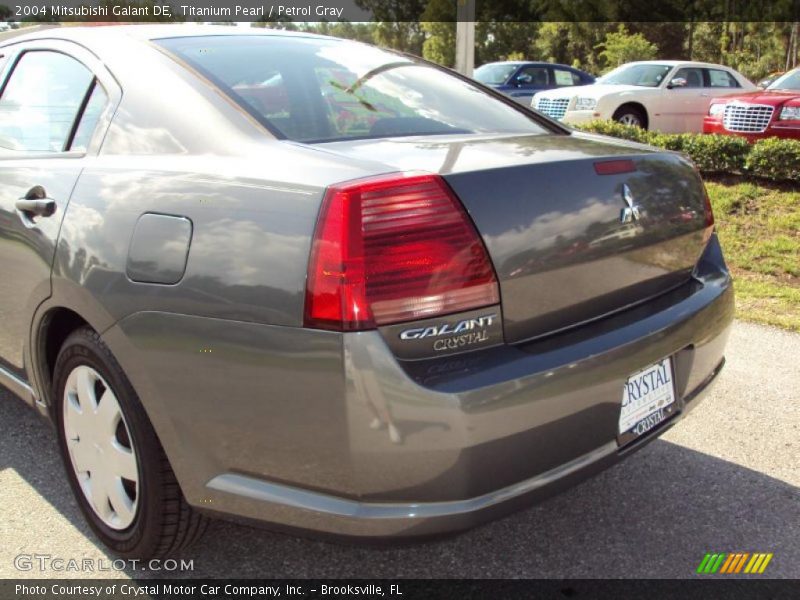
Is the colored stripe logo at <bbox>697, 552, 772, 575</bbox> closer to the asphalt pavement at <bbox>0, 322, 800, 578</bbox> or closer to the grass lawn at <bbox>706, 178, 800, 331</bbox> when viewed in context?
the asphalt pavement at <bbox>0, 322, 800, 578</bbox>

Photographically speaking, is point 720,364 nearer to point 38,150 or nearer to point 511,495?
point 511,495

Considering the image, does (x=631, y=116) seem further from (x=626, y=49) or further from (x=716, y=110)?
(x=626, y=49)

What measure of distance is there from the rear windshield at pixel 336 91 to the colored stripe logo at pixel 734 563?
1526 mm

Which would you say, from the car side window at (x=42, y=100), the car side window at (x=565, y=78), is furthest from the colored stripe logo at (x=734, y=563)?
the car side window at (x=565, y=78)

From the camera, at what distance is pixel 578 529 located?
2.61 meters

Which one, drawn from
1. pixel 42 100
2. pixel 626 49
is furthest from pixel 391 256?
pixel 626 49

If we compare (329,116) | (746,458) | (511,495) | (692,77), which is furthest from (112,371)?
(692,77)

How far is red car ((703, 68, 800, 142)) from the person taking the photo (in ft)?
29.5

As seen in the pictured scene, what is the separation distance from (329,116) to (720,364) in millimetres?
1625

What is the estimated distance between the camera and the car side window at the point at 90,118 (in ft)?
8.19

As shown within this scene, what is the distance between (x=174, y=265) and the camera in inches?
77.7

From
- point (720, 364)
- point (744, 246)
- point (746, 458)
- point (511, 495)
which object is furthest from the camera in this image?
point (744, 246)

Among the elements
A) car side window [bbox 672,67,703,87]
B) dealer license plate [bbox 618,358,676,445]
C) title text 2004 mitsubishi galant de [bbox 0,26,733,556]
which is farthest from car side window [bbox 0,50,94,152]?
car side window [bbox 672,67,703,87]

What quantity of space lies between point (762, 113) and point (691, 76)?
4711mm
